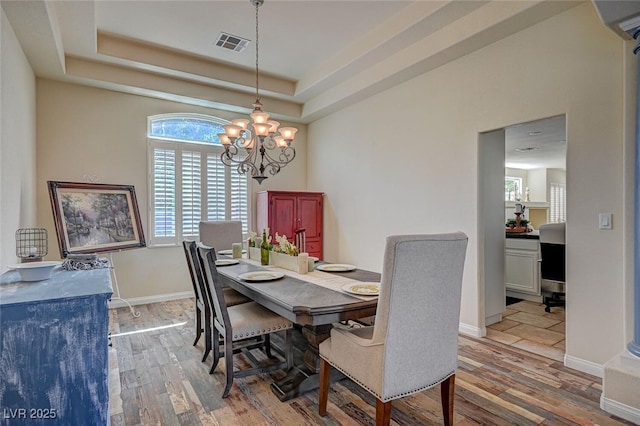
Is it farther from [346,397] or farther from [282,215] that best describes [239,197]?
[346,397]

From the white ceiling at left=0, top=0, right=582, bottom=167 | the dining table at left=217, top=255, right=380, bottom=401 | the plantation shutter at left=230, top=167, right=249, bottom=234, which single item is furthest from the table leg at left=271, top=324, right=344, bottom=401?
the plantation shutter at left=230, top=167, right=249, bottom=234

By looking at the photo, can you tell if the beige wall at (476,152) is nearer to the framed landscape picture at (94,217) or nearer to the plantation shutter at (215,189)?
the plantation shutter at (215,189)

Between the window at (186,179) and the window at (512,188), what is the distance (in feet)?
26.8

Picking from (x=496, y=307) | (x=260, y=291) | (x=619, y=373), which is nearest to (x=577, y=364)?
(x=619, y=373)

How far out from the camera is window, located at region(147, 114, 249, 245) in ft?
16.2

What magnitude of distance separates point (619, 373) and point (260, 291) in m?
2.36

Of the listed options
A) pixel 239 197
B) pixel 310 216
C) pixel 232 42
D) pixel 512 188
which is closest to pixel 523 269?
pixel 310 216

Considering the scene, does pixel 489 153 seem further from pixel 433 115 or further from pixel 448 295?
pixel 448 295

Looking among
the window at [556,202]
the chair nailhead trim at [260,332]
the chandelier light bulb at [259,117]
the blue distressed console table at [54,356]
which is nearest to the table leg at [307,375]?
the chair nailhead trim at [260,332]

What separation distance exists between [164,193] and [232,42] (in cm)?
232

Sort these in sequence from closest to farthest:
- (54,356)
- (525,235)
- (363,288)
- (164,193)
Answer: (54,356)
(363,288)
(525,235)
(164,193)

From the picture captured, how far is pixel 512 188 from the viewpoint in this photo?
10164 mm

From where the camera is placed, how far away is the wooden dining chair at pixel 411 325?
1.69m

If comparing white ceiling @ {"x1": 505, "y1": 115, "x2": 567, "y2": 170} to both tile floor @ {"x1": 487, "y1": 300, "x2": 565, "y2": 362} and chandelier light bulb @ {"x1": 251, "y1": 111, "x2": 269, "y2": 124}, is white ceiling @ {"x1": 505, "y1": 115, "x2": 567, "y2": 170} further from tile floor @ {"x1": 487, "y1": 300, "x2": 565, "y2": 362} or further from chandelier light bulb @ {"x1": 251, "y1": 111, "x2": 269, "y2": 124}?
chandelier light bulb @ {"x1": 251, "y1": 111, "x2": 269, "y2": 124}
